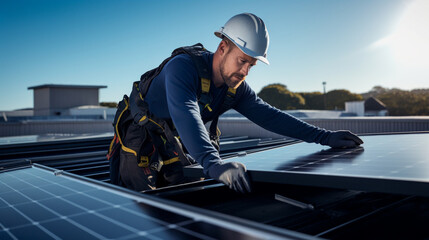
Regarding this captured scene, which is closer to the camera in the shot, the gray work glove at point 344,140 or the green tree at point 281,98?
the gray work glove at point 344,140

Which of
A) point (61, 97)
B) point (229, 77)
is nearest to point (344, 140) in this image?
point (229, 77)

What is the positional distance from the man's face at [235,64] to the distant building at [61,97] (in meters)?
50.4

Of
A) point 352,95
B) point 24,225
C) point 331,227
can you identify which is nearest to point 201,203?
point 331,227

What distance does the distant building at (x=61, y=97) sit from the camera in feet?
166

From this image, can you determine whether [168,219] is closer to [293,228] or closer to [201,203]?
[293,228]

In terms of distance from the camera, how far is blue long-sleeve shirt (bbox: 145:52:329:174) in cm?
233

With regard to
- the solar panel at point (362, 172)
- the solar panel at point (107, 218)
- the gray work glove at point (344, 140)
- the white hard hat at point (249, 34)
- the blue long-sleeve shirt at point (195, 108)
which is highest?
the white hard hat at point (249, 34)

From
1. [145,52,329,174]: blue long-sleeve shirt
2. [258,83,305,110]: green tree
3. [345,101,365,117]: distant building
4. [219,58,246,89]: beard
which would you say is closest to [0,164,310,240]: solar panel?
[145,52,329,174]: blue long-sleeve shirt

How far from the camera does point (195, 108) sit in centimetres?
253

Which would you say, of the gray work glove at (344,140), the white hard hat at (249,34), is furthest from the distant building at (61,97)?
the gray work glove at (344,140)

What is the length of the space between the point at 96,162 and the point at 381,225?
520 centimetres

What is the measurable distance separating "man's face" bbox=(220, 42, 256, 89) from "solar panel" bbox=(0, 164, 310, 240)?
1.51m

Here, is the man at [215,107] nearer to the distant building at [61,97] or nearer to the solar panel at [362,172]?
the solar panel at [362,172]

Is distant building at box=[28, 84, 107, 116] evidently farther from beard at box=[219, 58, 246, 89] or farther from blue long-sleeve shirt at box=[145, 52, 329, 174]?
beard at box=[219, 58, 246, 89]
